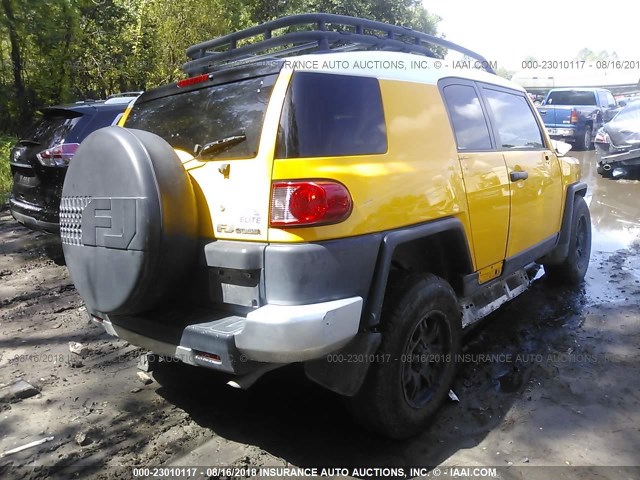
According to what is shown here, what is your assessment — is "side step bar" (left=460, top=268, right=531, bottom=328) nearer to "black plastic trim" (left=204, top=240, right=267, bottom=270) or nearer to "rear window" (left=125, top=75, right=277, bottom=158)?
"black plastic trim" (left=204, top=240, right=267, bottom=270)

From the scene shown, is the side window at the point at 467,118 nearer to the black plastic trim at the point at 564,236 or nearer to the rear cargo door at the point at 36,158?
the black plastic trim at the point at 564,236

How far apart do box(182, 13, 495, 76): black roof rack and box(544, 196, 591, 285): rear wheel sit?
2.01 meters

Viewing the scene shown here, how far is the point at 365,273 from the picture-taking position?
2465 millimetres

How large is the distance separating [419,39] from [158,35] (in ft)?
43.9

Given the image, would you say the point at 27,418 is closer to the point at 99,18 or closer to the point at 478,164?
the point at 478,164

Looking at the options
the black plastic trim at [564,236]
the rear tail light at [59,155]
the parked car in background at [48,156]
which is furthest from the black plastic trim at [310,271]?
the rear tail light at [59,155]

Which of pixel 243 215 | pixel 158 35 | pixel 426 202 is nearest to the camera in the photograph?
pixel 243 215

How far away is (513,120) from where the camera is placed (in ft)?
13.6

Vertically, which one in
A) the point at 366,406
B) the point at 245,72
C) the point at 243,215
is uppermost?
the point at 245,72

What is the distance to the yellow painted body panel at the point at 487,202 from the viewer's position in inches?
127

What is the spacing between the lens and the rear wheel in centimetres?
502

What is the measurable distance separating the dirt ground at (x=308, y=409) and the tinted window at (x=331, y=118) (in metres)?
1.54

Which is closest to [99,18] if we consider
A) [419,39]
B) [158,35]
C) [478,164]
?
[158,35]

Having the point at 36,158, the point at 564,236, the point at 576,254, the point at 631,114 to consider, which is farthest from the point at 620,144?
the point at 36,158
